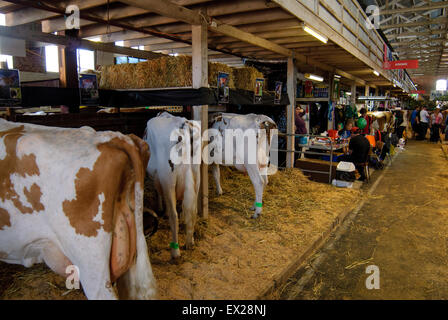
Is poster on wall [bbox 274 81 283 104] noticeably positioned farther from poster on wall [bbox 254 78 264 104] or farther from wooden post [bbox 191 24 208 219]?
wooden post [bbox 191 24 208 219]

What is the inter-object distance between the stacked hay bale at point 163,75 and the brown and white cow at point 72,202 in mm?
3180

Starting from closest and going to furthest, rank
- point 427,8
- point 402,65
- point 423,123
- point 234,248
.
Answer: point 234,248, point 402,65, point 427,8, point 423,123

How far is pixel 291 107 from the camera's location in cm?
858

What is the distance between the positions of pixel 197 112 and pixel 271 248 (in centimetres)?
233

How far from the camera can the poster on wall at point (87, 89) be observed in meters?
5.10

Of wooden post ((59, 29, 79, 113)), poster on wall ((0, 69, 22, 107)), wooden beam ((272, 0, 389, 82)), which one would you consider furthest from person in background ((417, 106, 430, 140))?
poster on wall ((0, 69, 22, 107))

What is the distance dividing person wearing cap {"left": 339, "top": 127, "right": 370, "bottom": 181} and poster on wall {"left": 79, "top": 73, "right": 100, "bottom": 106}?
20.3 feet

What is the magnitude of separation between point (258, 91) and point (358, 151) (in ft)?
10.1

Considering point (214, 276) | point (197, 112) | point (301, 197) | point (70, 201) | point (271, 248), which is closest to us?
point (70, 201)

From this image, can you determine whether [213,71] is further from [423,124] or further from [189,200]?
[423,124]

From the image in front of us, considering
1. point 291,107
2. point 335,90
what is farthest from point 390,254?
point 335,90

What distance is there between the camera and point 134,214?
227cm
